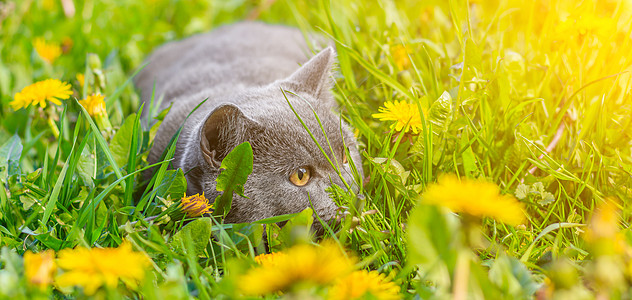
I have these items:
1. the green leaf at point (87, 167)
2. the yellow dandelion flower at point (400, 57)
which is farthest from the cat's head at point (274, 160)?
the yellow dandelion flower at point (400, 57)

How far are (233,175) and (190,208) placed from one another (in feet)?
0.55

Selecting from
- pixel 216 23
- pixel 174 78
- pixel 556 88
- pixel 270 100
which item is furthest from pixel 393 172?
pixel 216 23

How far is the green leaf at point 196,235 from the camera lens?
1.31 m

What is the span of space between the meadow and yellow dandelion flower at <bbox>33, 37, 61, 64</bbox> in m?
0.67

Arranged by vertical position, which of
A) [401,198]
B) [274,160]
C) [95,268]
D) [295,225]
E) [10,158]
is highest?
[10,158]

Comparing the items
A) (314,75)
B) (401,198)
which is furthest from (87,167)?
(401,198)

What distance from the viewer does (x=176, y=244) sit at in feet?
4.30

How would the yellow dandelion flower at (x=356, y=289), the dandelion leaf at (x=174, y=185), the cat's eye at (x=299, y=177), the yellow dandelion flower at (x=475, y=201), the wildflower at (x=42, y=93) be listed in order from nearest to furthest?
the yellow dandelion flower at (x=475, y=201)
the yellow dandelion flower at (x=356, y=289)
the dandelion leaf at (x=174, y=185)
the cat's eye at (x=299, y=177)
the wildflower at (x=42, y=93)

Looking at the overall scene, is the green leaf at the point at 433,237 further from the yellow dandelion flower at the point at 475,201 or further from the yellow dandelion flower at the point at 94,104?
the yellow dandelion flower at the point at 94,104

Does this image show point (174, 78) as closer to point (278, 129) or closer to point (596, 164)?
point (278, 129)

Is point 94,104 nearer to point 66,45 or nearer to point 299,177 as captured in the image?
point 299,177

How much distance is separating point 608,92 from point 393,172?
831mm

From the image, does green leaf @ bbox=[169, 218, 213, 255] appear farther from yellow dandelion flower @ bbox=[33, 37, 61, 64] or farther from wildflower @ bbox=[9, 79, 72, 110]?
yellow dandelion flower @ bbox=[33, 37, 61, 64]

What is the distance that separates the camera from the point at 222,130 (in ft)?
5.08
